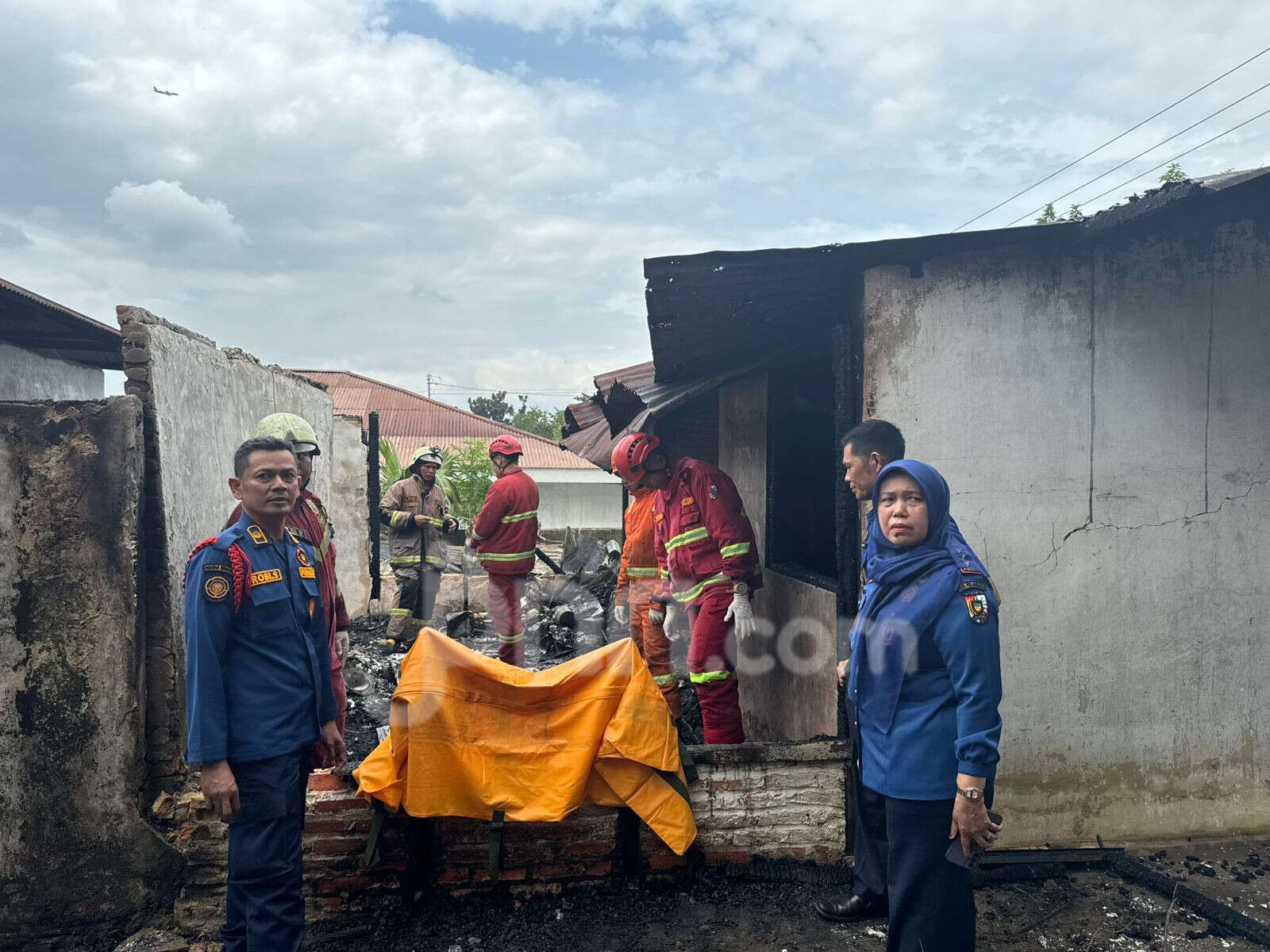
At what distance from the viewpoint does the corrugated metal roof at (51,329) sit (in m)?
6.11

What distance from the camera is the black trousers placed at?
2.17 meters

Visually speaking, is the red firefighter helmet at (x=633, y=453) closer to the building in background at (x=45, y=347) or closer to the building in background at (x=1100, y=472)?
the building in background at (x=1100, y=472)

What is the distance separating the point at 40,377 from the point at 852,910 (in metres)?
8.96

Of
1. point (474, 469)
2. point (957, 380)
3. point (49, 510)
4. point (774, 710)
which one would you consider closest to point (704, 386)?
point (957, 380)

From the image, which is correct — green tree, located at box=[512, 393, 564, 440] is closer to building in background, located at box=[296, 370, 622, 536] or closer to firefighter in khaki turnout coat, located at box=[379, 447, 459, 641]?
building in background, located at box=[296, 370, 622, 536]

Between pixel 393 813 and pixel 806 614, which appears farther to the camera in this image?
pixel 806 614

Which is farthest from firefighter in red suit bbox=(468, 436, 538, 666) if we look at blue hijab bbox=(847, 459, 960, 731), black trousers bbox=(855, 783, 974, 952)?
black trousers bbox=(855, 783, 974, 952)

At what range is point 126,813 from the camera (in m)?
2.96

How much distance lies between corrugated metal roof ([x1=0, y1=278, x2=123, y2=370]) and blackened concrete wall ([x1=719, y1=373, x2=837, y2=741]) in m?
4.65

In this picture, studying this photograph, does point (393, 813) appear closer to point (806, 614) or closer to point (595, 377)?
point (806, 614)

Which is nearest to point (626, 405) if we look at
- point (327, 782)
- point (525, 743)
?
point (525, 743)

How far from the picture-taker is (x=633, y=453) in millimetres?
4727

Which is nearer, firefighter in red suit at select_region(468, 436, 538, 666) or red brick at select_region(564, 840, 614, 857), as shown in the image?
red brick at select_region(564, 840, 614, 857)

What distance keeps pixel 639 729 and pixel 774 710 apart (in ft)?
7.73
